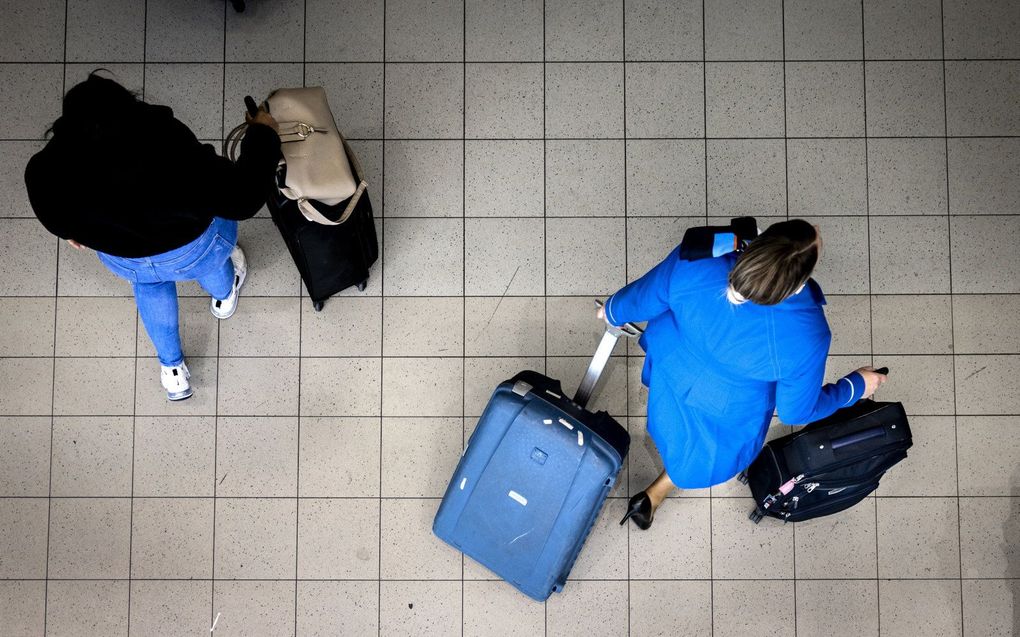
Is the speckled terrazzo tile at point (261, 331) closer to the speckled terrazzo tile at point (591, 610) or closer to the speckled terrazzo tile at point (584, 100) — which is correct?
the speckled terrazzo tile at point (584, 100)

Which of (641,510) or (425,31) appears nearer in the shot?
(641,510)

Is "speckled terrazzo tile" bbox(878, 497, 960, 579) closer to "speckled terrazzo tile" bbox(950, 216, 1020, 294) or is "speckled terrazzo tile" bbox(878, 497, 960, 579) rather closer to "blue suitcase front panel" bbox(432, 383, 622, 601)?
"speckled terrazzo tile" bbox(950, 216, 1020, 294)

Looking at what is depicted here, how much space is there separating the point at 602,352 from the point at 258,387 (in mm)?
1603

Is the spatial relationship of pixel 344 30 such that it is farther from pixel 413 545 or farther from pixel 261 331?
pixel 413 545

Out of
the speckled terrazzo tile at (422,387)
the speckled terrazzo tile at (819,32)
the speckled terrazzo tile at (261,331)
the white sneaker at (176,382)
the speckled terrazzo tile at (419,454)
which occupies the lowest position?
the speckled terrazzo tile at (419,454)

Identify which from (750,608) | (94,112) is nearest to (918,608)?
(750,608)

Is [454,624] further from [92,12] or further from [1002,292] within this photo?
[92,12]

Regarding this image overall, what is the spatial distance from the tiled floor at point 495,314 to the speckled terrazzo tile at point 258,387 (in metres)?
0.01

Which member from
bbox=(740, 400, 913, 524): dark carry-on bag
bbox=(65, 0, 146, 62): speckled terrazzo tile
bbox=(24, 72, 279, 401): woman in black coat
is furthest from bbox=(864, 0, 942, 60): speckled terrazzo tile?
bbox=(65, 0, 146, 62): speckled terrazzo tile

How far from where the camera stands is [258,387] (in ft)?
10.0

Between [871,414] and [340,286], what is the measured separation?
2.27 m

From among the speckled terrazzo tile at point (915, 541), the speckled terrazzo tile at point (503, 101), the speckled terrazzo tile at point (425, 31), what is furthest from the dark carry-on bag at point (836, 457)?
the speckled terrazzo tile at point (425, 31)

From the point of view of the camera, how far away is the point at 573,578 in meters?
3.02

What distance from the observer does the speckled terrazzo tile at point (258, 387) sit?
306 cm
